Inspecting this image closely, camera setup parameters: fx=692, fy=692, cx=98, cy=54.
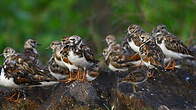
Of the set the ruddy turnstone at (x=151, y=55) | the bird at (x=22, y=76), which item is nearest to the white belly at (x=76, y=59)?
the bird at (x=22, y=76)

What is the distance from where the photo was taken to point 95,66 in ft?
49.8

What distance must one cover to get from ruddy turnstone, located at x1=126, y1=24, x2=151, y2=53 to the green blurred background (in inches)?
217

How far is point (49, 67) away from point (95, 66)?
103 cm

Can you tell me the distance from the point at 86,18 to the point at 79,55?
437 inches

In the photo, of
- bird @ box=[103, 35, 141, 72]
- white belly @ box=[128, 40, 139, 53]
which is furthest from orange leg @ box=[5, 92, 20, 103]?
white belly @ box=[128, 40, 139, 53]

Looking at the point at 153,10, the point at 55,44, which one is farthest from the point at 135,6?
the point at 55,44

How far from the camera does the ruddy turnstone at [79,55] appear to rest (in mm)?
14664

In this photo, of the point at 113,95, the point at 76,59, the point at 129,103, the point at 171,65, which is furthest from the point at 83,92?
the point at 171,65

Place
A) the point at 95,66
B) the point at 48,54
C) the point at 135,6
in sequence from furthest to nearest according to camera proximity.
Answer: the point at 135,6 → the point at 48,54 → the point at 95,66

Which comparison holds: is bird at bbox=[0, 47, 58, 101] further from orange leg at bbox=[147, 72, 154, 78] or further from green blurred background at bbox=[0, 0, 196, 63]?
green blurred background at bbox=[0, 0, 196, 63]

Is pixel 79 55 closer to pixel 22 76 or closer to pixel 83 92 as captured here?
pixel 83 92

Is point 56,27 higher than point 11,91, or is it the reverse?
point 56,27

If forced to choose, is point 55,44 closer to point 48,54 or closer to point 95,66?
point 95,66

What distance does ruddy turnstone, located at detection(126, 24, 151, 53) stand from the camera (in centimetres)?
1557
